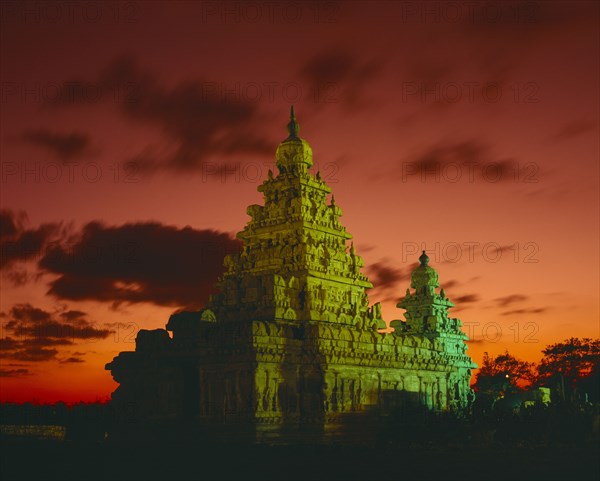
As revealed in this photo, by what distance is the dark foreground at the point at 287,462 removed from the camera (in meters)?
→ 36.2

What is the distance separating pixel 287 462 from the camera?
4059 centimetres

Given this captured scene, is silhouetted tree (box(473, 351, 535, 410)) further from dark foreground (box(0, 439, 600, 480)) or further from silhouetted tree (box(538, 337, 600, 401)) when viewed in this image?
dark foreground (box(0, 439, 600, 480))

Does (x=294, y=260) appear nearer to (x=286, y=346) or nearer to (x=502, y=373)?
(x=286, y=346)

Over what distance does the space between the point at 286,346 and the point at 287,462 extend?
9.71m

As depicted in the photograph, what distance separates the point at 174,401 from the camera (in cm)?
5106

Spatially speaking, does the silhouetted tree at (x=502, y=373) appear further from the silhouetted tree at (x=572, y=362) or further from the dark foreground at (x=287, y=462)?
the dark foreground at (x=287, y=462)

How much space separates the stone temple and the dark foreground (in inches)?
108

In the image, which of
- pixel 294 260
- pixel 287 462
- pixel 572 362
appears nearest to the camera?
pixel 287 462

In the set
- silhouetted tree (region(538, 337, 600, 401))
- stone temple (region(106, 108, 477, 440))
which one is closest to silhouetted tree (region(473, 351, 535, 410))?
silhouetted tree (region(538, 337, 600, 401))

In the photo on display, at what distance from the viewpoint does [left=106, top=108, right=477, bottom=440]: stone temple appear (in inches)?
1911

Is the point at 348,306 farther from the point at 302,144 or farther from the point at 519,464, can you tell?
the point at 519,464

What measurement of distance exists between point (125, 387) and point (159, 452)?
8.00 meters

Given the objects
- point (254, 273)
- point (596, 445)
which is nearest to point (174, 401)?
point (254, 273)

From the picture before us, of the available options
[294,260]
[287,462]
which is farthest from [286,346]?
[287,462]
